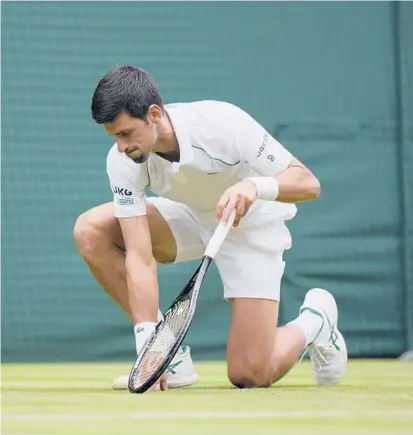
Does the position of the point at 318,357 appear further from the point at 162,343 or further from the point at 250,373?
the point at 162,343

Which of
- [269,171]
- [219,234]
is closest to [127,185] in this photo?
[269,171]

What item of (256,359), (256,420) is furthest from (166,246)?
(256,420)

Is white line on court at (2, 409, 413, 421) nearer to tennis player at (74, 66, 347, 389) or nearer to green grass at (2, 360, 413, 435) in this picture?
green grass at (2, 360, 413, 435)

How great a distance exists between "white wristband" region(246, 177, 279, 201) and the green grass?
1.97 feet

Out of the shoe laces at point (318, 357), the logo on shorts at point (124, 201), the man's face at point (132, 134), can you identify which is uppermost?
the man's face at point (132, 134)

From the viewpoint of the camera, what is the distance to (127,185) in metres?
4.16

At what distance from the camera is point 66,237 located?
6980mm

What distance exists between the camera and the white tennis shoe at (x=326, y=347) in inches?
179

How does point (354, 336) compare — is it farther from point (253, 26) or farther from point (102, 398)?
point (102, 398)

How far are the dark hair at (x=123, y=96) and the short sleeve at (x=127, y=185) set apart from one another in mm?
331

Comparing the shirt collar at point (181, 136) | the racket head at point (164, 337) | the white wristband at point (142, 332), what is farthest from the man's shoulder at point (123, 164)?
the racket head at point (164, 337)

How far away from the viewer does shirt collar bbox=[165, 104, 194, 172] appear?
4.06m

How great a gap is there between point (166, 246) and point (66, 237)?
Answer: 2505 mm

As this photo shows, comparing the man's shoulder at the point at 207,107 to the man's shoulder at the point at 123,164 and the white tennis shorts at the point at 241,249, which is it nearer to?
the man's shoulder at the point at 123,164
